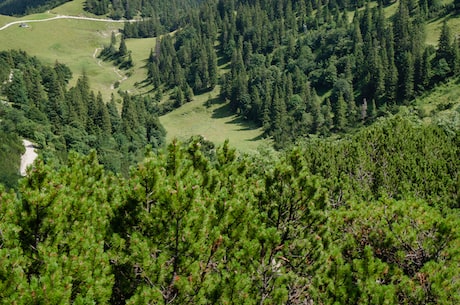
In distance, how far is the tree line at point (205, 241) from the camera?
846 cm

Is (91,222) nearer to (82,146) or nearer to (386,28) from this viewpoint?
(82,146)

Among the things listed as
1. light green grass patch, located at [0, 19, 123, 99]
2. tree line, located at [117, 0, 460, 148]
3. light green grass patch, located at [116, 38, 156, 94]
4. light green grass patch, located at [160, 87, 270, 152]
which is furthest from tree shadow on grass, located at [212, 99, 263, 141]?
light green grass patch, located at [0, 19, 123, 99]

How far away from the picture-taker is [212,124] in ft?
403

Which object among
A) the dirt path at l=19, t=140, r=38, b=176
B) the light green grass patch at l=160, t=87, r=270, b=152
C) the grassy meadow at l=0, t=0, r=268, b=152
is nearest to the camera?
the dirt path at l=19, t=140, r=38, b=176

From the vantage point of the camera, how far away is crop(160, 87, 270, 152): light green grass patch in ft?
354

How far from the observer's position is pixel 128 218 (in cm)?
1041

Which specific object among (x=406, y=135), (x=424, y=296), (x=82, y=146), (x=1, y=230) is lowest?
(x=82, y=146)

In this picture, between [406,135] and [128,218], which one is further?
[406,135]

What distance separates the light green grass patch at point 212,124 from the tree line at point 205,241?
3429 inches

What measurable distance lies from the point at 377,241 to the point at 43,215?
1059 centimetres

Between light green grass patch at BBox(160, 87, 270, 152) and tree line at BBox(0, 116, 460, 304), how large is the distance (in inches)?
3429

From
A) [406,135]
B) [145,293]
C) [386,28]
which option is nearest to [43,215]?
[145,293]

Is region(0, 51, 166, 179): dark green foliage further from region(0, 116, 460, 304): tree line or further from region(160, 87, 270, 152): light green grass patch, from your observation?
region(0, 116, 460, 304): tree line

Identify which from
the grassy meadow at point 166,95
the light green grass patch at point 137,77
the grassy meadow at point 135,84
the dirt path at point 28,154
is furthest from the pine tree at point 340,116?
the light green grass patch at point 137,77
